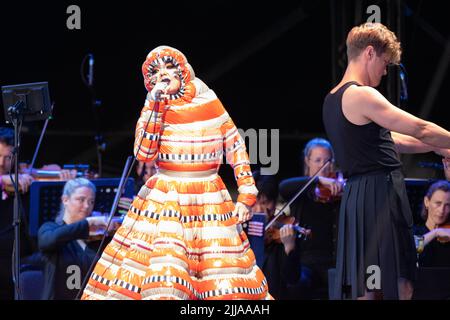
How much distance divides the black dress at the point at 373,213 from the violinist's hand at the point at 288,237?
1.62 m

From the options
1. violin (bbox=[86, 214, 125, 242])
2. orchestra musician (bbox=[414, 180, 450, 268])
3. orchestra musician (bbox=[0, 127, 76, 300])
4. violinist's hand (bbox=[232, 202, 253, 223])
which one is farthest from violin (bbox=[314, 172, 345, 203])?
orchestra musician (bbox=[0, 127, 76, 300])

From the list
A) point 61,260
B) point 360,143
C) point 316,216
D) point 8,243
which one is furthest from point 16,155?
point 316,216

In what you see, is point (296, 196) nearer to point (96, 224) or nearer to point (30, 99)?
point (96, 224)

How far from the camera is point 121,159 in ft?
25.3

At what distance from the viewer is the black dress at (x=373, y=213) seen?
410 centimetres

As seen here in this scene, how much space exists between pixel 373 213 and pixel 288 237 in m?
1.75

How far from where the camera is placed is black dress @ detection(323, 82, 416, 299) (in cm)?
410

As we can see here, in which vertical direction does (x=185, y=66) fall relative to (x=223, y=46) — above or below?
below

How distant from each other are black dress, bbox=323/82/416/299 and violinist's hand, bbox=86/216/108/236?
2.06 m

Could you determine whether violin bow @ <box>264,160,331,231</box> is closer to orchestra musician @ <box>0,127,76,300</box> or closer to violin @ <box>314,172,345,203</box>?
violin @ <box>314,172,345,203</box>

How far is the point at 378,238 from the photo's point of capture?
162 inches
